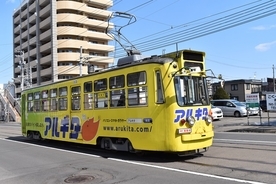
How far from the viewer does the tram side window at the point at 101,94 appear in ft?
35.6

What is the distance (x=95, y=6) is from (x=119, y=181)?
7458cm

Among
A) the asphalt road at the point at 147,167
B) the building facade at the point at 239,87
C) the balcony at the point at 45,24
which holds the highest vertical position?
the balcony at the point at 45,24

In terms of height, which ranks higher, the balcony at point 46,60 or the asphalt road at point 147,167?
the balcony at point 46,60

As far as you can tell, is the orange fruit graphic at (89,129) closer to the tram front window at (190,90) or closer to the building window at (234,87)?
the tram front window at (190,90)

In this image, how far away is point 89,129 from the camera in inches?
458

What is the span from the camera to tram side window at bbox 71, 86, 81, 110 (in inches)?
484

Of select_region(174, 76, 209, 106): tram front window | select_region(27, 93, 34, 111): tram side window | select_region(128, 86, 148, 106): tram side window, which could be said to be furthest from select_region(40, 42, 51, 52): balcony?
select_region(174, 76, 209, 106): tram front window

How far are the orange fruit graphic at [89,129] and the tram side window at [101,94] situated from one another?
0.69m

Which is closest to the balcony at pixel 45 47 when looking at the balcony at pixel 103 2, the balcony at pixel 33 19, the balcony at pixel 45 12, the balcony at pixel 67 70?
the balcony at pixel 67 70

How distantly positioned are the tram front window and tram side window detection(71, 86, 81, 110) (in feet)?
15.4

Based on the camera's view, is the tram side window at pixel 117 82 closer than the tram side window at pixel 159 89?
No

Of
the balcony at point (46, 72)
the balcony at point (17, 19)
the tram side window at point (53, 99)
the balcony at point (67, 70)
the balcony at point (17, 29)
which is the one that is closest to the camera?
the tram side window at point (53, 99)

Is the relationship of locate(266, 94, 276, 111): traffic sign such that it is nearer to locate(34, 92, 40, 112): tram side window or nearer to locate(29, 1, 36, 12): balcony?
locate(34, 92, 40, 112): tram side window

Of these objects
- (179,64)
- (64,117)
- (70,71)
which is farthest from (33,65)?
(179,64)
